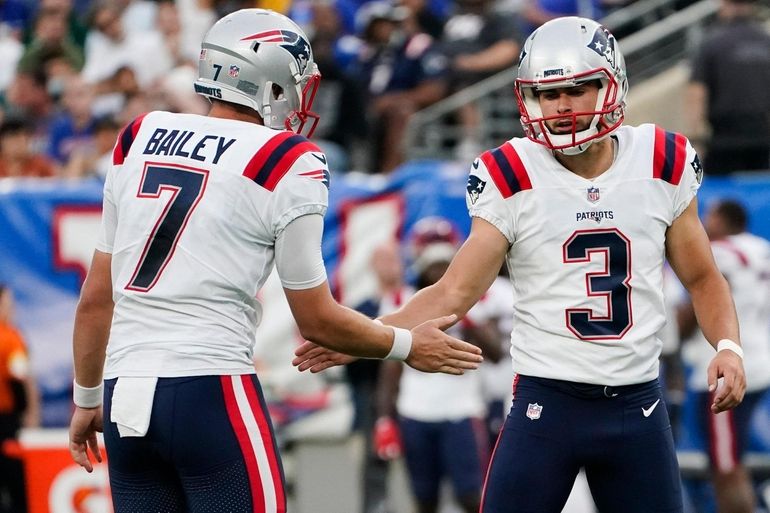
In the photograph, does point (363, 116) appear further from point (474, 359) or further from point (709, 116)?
point (474, 359)

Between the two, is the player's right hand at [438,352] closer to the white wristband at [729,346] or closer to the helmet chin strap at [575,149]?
the helmet chin strap at [575,149]

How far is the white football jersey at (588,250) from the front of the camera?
433 centimetres

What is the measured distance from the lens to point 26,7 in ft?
43.3

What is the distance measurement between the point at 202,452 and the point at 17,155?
6.45 meters

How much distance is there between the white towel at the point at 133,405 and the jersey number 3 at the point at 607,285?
128 centimetres

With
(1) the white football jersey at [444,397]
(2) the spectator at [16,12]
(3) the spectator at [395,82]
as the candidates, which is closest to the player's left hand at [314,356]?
(1) the white football jersey at [444,397]

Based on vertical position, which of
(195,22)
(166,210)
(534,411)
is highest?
(195,22)

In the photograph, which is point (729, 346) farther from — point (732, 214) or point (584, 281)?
point (732, 214)

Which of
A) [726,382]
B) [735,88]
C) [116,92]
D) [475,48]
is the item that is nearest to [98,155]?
[116,92]

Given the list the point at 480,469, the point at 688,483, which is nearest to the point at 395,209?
the point at 480,469

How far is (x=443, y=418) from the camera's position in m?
7.62

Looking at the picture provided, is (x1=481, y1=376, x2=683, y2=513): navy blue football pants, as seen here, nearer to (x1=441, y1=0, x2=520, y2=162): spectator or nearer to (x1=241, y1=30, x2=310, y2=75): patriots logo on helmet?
(x1=241, y1=30, x2=310, y2=75): patriots logo on helmet

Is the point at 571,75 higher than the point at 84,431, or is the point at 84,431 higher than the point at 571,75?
the point at 571,75

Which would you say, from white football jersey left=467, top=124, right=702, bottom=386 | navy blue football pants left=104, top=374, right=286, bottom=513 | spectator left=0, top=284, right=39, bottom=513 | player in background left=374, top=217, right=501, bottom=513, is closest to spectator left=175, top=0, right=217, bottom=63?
spectator left=0, top=284, right=39, bottom=513
